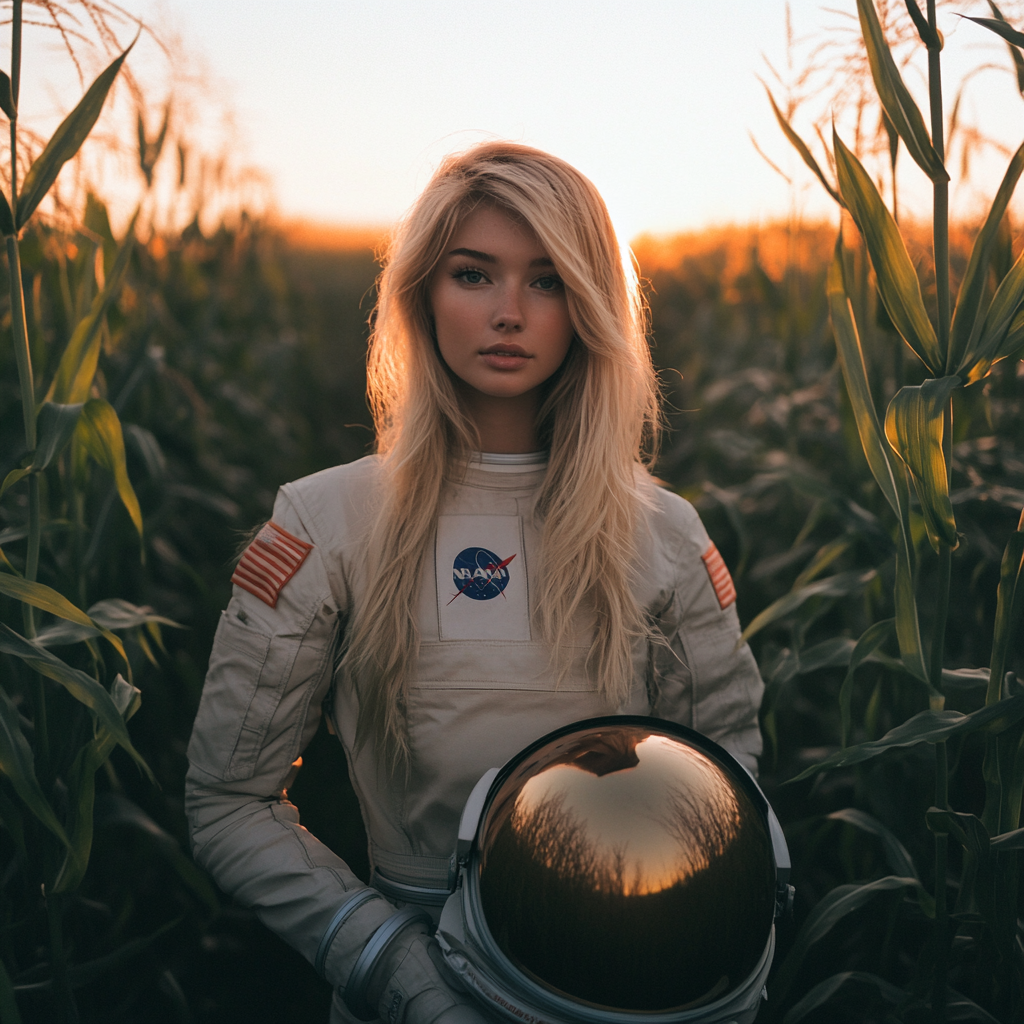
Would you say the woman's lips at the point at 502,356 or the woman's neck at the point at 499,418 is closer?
the woman's lips at the point at 502,356

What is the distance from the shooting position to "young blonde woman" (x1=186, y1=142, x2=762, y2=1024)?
1.42 metres

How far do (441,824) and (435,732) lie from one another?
166 mm

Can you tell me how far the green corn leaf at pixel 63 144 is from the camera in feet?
4.34

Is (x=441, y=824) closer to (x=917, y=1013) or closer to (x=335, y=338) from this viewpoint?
(x=917, y=1013)

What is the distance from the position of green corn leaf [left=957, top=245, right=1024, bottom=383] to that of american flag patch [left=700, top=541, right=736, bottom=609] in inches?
Answer: 21.1

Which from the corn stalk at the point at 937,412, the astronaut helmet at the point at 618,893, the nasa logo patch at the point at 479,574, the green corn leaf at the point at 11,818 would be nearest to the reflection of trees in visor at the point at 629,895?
the astronaut helmet at the point at 618,893

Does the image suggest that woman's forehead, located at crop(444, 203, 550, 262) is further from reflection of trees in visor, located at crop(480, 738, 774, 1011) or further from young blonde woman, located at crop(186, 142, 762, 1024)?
reflection of trees in visor, located at crop(480, 738, 774, 1011)

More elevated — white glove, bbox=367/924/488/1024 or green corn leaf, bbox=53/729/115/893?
green corn leaf, bbox=53/729/115/893

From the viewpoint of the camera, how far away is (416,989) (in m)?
1.25

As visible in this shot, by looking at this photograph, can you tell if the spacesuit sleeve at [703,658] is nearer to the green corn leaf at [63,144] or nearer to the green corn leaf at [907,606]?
the green corn leaf at [907,606]

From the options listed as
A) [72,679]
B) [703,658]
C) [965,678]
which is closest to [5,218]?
[72,679]

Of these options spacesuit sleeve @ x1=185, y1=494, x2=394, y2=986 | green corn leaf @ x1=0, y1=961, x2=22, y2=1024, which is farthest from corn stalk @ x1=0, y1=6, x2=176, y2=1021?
spacesuit sleeve @ x1=185, y1=494, x2=394, y2=986

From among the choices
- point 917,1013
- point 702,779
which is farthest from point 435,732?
point 917,1013

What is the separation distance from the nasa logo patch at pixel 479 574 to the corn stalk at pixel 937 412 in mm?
A: 582
